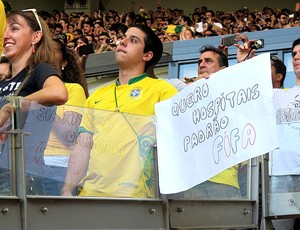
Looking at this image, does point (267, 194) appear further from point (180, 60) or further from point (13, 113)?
point (180, 60)

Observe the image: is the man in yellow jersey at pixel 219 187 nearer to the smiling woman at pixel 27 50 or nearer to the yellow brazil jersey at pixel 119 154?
the yellow brazil jersey at pixel 119 154

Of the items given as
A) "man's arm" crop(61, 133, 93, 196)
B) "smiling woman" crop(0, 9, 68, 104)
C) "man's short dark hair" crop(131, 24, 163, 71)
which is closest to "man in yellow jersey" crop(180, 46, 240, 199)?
"man's arm" crop(61, 133, 93, 196)

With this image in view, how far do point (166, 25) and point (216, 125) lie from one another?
48.0 ft

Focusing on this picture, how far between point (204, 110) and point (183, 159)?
284 millimetres

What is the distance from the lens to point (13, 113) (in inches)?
156

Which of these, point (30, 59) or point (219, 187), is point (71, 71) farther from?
point (219, 187)

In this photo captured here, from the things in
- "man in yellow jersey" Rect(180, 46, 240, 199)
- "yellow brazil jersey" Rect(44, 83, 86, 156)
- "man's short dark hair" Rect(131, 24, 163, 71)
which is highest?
"man's short dark hair" Rect(131, 24, 163, 71)

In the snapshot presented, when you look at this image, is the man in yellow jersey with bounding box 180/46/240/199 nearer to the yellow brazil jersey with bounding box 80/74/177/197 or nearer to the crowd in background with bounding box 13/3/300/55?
the yellow brazil jersey with bounding box 80/74/177/197

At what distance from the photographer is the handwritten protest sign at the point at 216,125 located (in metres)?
4.29

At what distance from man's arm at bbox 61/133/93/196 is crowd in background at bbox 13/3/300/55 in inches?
341

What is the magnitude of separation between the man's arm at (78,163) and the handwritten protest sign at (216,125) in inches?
Result: 17.9

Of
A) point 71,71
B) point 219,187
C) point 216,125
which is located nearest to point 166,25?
point 71,71

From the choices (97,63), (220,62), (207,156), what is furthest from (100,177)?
(97,63)

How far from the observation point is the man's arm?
13.8 ft
